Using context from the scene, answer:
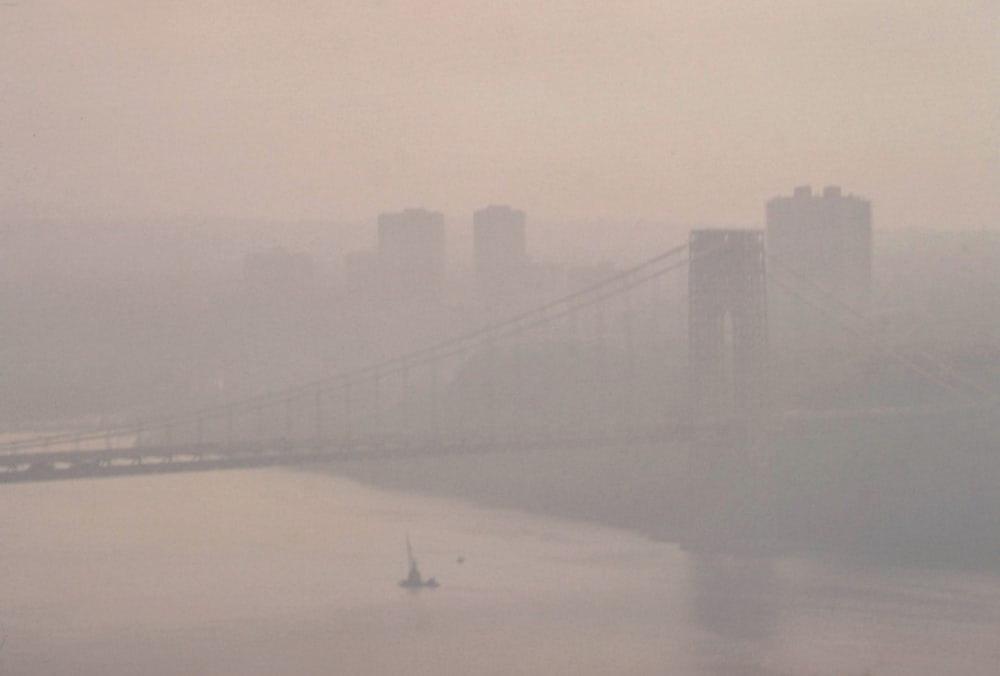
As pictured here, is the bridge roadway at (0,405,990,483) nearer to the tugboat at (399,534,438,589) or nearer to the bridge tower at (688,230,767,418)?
the bridge tower at (688,230,767,418)

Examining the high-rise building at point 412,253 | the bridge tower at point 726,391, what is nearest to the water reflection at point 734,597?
the bridge tower at point 726,391

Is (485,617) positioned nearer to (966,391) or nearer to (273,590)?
(273,590)

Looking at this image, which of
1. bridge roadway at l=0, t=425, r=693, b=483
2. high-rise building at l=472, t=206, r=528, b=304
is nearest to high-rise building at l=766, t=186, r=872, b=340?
high-rise building at l=472, t=206, r=528, b=304

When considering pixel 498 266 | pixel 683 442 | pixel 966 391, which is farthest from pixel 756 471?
pixel 498 266

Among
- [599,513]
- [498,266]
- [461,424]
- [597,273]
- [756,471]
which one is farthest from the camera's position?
[498,266]

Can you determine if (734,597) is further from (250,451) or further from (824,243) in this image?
(824,243)

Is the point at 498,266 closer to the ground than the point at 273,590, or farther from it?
farther from it
